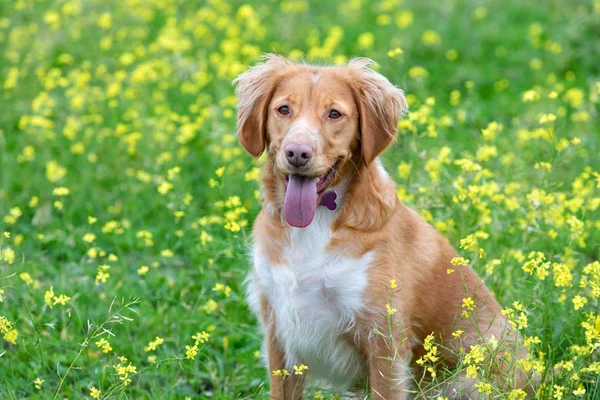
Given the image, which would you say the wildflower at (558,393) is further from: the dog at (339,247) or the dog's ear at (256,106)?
the dog's ear at (256,106)

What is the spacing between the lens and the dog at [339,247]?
3.58 m

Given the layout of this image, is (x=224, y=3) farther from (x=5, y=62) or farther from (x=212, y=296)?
(x=212, y=296)

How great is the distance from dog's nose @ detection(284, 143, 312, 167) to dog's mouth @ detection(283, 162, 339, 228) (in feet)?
0.43

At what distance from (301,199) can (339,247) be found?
0.81 ft

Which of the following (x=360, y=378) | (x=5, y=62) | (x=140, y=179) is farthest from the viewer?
(x=5, y=62)

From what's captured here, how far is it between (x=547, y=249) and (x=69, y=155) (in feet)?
11.3

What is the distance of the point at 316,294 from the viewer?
11.9ft

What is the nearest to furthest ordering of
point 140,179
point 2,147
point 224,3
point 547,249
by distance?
point 547,249, point 140,179, point 2,147, point 224,3

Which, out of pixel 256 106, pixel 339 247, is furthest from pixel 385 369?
pixel 256 106

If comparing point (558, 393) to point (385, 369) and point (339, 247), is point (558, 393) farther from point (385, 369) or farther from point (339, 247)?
point (339, 247)

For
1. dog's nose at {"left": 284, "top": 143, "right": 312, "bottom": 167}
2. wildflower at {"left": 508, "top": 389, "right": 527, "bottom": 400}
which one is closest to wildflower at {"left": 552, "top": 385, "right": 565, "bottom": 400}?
wildflower at {"left": 508, "top": 389, "right": 527, "bottom": 400}

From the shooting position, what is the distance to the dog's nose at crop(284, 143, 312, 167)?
3.46m

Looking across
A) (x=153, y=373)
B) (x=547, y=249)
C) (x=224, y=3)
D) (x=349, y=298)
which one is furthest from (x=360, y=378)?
(x=224, y=3)

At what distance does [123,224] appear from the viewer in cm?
556
